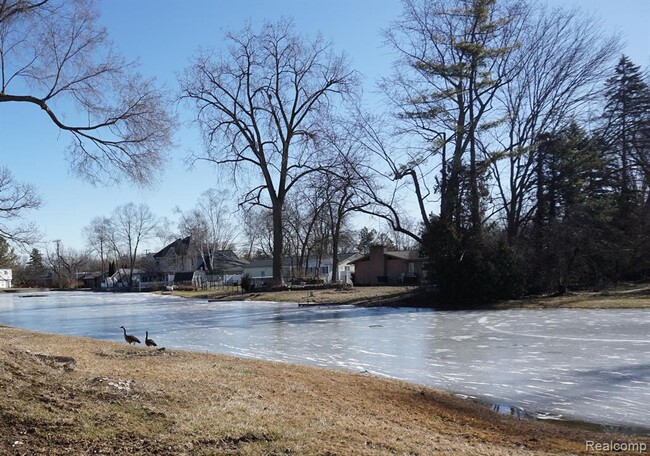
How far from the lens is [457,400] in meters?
8.34

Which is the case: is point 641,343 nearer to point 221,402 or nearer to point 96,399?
point 221,402

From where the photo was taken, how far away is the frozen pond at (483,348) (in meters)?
8.77

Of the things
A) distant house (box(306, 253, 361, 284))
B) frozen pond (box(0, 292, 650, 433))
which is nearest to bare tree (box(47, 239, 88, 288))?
distant house (box(306, 253, 361, 284))

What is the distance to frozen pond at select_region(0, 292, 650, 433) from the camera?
345 inches

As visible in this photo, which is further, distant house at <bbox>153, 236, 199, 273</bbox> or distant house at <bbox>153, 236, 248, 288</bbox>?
distant house at <bbox>153, 236, 199, 273</bbox>

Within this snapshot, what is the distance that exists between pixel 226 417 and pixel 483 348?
1003 centimetres

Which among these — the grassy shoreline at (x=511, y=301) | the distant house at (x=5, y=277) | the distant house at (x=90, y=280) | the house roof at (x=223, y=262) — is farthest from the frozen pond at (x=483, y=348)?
the distant house at (x=90, y=280)

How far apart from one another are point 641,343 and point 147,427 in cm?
1309

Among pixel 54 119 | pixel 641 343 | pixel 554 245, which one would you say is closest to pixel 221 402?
pixel 641 343

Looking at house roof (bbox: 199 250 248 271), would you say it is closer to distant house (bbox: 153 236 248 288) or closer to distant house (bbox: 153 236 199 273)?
distant house (bbox: 153 236 248 288)

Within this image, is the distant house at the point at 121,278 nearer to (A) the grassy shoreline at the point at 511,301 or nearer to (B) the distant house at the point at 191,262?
(B) the distant house at the point at 191,262

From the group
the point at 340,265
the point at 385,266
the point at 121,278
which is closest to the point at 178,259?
the point at 121,278

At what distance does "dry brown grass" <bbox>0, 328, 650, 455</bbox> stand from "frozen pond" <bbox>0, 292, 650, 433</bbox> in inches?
68.6

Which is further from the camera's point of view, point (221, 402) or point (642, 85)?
point (642, 85)
